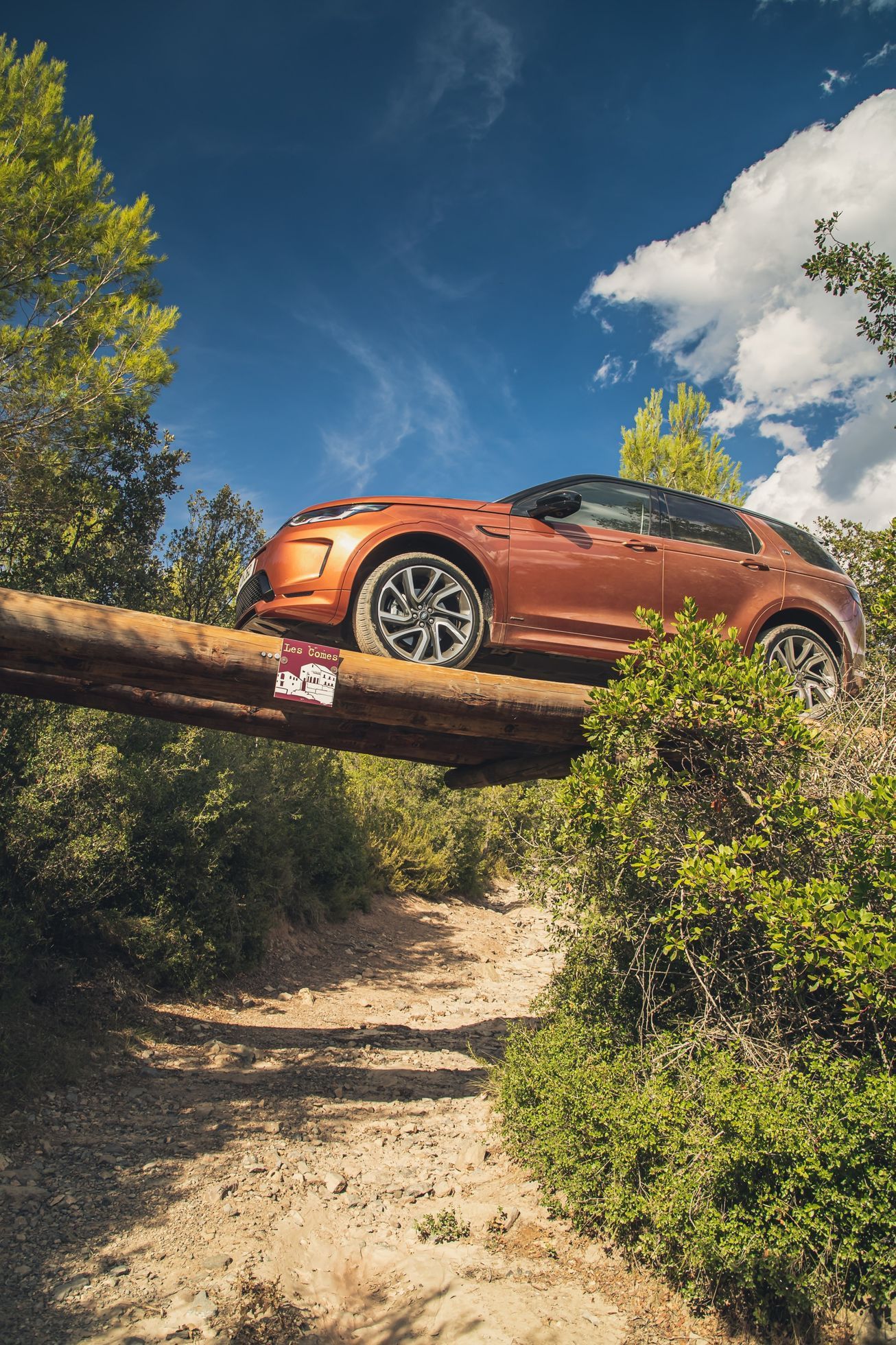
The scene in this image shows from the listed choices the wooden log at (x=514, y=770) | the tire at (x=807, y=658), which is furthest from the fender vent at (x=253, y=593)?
the tire at (x=807, y=658)

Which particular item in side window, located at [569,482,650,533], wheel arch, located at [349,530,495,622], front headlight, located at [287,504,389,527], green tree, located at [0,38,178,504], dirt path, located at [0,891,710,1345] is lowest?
dirt path, located at [0,891,710,1345]

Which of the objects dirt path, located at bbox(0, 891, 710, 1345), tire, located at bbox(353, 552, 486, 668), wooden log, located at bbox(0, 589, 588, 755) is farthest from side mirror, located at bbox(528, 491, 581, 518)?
dirt path, located at bbox(0, 891, 710, 1345)

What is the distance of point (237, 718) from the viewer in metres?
5.50

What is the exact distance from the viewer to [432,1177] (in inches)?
207

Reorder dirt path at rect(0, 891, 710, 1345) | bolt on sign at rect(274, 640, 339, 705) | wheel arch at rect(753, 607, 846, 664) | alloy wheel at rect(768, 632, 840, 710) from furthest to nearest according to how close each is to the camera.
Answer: wheel arch at rect(753, 607, 846, 664) < alloy wheel at rect(768, 632, 840, 710) < bolt on sign at rect(274, 640, 339, 705) < dirt path at rect(0, 891, 710, 1345)

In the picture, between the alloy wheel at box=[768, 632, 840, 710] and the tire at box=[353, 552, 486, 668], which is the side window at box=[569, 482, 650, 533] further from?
the alloy wheel at box=[768, 632, 840, 710]

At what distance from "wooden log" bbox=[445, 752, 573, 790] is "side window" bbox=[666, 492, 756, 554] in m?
1.82

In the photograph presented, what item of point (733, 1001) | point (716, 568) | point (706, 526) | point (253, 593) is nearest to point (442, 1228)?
point (733, 1001)

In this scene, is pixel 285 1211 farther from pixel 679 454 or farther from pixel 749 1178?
pixel 679 454

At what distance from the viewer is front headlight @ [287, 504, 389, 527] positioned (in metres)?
4.69

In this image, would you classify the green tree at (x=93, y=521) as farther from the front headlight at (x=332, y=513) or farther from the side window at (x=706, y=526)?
the side window at (x=706, y=526)

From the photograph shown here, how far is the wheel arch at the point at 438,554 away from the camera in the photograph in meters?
4.53

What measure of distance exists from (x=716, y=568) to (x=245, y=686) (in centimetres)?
321

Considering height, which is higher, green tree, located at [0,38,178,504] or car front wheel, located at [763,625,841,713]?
green tree, located at [0,38,178,504]
